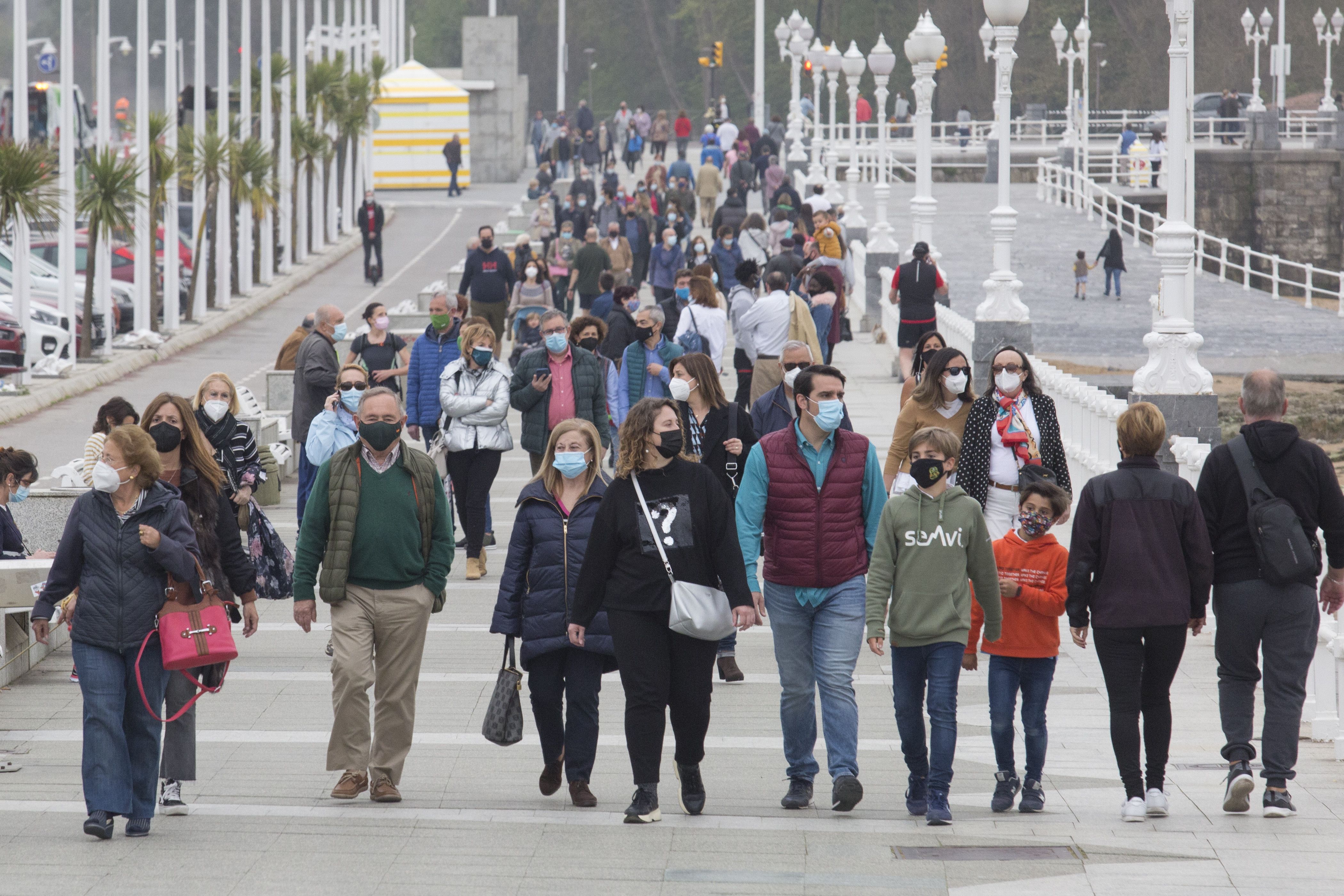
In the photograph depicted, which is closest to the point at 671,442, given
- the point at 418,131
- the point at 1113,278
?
the point at 1113,278

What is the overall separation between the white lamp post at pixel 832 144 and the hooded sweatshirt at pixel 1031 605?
1231 inches

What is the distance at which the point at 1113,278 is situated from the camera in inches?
1476

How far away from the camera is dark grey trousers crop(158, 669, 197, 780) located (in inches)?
287

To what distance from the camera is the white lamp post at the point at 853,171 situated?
37062mm

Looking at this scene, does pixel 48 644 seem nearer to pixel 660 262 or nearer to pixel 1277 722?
pixel 1277 722

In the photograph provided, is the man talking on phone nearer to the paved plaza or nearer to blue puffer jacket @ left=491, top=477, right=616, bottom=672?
the paved plaza

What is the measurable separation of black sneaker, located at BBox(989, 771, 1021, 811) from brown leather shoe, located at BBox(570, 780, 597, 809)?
1587 mm

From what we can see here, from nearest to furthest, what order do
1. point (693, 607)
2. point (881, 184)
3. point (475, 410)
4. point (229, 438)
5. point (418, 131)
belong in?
point (693, 607)
point (229, 438)
point (475, 410)
point (881, 184)
point (418, 131)

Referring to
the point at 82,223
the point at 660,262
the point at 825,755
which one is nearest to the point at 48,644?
the point at 825,755

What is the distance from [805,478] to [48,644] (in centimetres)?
534

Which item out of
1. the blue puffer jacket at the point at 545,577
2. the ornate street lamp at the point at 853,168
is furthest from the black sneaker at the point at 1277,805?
the ornate street lamp at the point at 853,168

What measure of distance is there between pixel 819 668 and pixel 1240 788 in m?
1.67

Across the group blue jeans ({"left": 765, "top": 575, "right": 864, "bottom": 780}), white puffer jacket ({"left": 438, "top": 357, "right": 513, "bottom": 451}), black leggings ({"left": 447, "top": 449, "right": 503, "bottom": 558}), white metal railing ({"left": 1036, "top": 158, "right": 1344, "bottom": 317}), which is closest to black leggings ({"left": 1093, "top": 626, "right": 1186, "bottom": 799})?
blue jeans ({"left": 765, "top": 575, "right": 864, "bottom": 780})

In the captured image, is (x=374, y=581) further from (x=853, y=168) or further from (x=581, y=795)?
(x=853, y=168)
